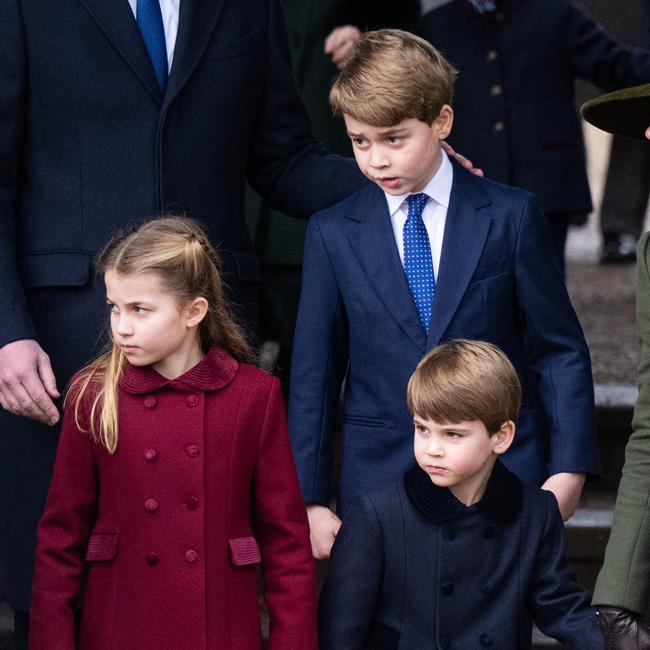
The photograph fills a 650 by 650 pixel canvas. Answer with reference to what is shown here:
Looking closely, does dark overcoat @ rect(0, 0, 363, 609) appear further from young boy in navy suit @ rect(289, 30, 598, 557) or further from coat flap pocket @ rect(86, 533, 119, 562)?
coat flap pocket @ rect(86, 533, 119, 562)

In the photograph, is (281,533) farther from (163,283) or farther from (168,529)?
(163,283)

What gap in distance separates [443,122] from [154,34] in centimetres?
62

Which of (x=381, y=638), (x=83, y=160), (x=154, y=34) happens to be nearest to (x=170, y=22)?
(x=154, y=34)

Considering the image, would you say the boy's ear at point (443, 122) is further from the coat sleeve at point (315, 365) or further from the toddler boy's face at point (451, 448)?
the toddler boy's face at point (451, 448)

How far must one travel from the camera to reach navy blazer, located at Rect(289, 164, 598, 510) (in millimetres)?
3410

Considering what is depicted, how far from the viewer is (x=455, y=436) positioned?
308cm

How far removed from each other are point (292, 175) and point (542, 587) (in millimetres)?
1162

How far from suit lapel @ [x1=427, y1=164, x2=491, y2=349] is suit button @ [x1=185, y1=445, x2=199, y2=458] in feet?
1.82

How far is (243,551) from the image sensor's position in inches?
123

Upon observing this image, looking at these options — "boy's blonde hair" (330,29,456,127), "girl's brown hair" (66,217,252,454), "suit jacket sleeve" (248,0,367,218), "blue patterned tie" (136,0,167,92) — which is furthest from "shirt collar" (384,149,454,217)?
"blue patterned tie" (136,0,167,92)

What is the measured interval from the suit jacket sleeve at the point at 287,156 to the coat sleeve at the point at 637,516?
84cm

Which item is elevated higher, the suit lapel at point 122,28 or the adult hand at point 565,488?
the suit lapel at point 122,28

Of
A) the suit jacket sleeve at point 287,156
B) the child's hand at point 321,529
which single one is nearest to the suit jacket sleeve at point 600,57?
the suit jacket sleeve at point 287,156

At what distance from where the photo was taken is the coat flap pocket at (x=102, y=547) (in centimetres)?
310
